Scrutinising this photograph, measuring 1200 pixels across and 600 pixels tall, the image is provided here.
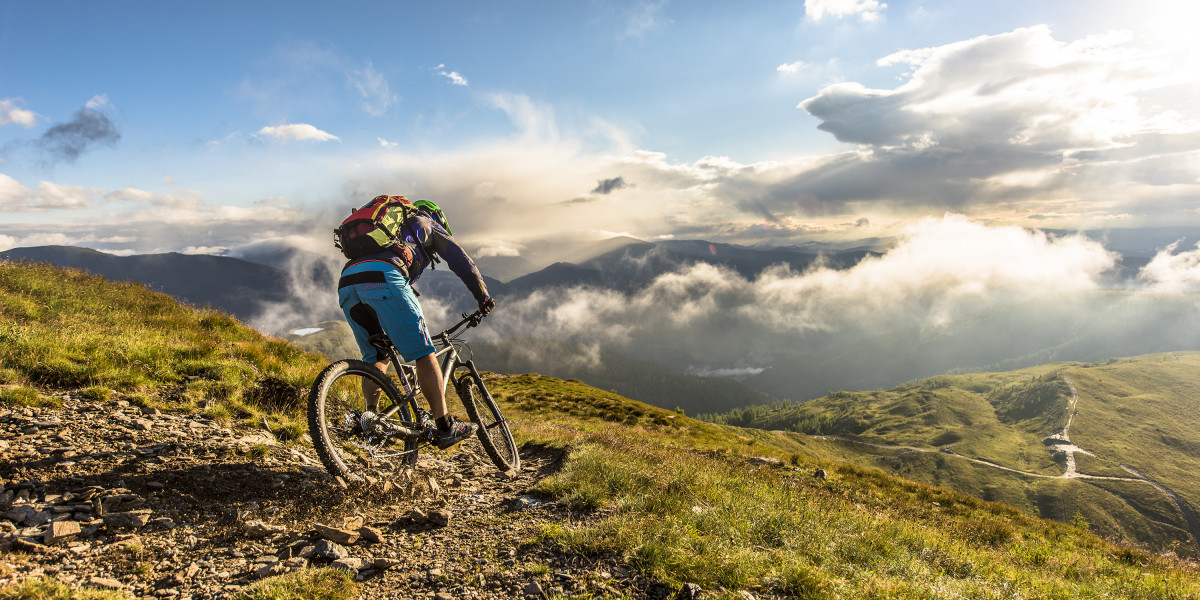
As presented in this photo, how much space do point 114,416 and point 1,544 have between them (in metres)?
2.35

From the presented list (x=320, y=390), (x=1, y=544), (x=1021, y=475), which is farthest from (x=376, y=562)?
(x=1021, y=475)

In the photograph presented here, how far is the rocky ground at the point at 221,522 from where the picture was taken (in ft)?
12.5

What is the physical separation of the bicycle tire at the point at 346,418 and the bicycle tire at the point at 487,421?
1063 millimetres

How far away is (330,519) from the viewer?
5.06 meters

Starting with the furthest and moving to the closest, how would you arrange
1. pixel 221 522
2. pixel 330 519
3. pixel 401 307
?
1. pixel 401 307
2. pixel 330 519
3. pixel 221 522

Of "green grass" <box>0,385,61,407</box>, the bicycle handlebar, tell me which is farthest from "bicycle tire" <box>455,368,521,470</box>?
"green grass" <box>0,385,61,407</box>

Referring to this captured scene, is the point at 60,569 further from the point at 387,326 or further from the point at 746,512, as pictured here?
the point at 746,512

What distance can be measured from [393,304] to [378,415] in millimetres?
1289

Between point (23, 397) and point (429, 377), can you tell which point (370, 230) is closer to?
point (429, 377)

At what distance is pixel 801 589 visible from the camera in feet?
13.9

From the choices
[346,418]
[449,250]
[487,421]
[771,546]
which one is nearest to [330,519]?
[346,418]

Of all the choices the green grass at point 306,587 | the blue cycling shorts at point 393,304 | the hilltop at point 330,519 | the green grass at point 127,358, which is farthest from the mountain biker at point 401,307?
the green grass at point 127,358

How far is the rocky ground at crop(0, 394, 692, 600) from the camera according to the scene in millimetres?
3814

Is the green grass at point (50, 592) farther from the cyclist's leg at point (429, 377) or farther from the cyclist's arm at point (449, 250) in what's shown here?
the cyclist's arm at point (449, 250)
